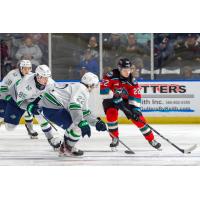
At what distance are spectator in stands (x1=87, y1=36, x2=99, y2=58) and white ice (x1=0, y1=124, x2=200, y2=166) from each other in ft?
10.4

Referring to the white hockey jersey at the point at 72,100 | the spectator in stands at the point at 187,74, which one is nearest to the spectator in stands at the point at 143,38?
the spectator in stands at the point at 187,74

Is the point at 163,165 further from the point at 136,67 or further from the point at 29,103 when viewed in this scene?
the point at 136,67

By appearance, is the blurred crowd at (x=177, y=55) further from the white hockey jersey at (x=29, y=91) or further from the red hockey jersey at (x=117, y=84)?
the white hockey jersey at (x=29, y=91)

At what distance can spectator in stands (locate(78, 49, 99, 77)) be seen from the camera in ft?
51.3

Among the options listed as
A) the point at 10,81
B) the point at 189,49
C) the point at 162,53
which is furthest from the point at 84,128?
the point at 189,49

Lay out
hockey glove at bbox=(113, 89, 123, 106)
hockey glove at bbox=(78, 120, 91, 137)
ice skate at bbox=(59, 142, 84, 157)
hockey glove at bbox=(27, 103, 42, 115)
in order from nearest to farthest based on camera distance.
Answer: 1. hockey glove at bbox=(78, 120, 91, 137)
2. ice skate at bbox=(59, 142, 84, 157)
3. hockey glove at bbox=(27, 103, 42, 115)
4. hockey glove at bbox=(113, 89, 123, 106)

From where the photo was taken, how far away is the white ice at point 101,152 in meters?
8.90

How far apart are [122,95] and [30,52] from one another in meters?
6.31

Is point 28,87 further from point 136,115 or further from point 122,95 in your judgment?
point 136,115

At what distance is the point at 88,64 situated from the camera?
15641 mm

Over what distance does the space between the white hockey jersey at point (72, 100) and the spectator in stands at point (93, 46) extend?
6.26 metres

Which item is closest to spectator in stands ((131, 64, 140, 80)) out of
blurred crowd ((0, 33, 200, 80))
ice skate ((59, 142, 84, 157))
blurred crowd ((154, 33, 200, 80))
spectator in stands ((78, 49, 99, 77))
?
blurred crowd ((0, 33, 200, 80))

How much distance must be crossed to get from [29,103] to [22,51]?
21.0ft

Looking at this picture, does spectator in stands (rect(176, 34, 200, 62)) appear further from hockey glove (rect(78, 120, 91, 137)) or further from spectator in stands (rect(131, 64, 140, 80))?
hockey glove (rect(78, 120, 91, 137))
